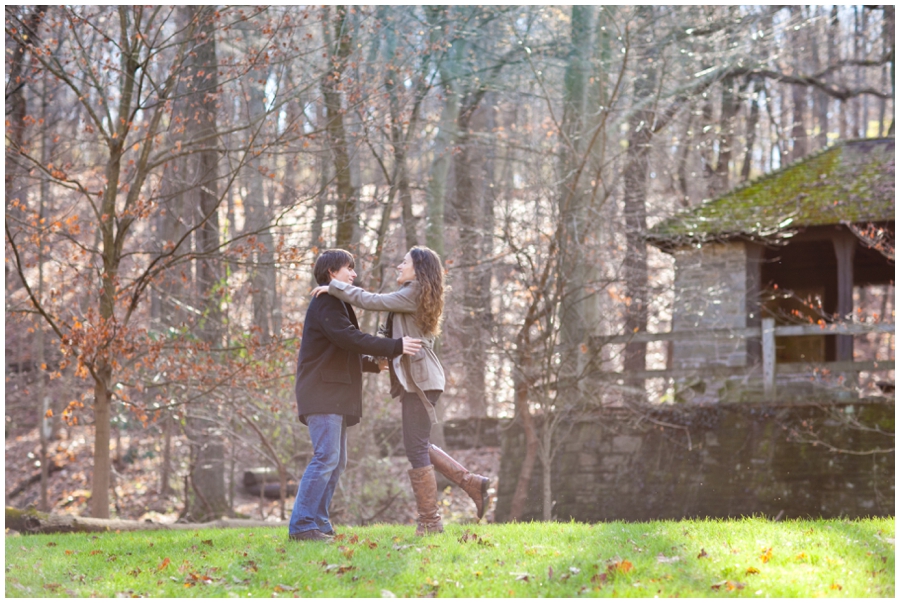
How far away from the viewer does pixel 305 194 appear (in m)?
9.64

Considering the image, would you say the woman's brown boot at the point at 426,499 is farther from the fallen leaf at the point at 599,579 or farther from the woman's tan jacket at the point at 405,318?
the fallen leaf at the point at 599,579

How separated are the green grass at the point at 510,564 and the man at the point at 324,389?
Answer: 24cm

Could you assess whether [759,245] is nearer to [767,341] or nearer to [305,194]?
[767,341]

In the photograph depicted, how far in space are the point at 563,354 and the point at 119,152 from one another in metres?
6.05

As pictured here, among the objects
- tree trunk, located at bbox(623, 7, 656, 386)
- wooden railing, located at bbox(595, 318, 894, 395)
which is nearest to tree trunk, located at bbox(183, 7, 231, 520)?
wooden railing, located at bbox(595, 318, 894, 395)

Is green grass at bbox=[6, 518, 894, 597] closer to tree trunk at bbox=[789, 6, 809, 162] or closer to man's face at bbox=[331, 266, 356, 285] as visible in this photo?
man's face at bbox=[331, 266, 356, 285]

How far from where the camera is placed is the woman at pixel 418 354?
5496 millimetres

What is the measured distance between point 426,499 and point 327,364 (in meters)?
1.03

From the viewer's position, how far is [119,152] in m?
8.25

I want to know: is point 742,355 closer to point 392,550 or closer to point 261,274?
point 261,274

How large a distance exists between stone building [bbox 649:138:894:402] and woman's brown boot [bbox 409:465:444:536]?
838cm

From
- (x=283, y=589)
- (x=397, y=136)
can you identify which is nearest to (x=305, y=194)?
(x=397, y=136)

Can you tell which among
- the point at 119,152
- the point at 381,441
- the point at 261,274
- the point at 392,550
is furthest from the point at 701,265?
the point at 392,550

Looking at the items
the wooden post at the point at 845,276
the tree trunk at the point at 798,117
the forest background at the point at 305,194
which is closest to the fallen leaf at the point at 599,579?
the forest background at the point at 305,194
